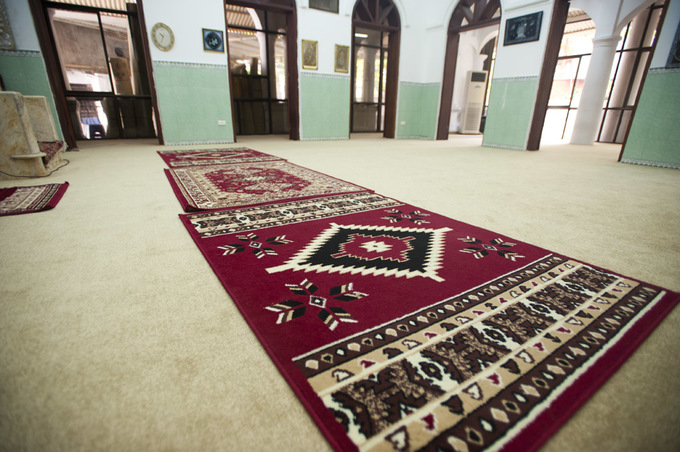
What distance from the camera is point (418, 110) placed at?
8.03 metres

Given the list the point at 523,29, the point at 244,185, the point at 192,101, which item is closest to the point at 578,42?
the point at 523,29

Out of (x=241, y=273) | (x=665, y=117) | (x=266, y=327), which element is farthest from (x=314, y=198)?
(x=665, y=117)

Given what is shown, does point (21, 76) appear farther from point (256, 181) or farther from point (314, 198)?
point (314, 198)

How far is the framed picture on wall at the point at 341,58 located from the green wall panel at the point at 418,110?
1.52m

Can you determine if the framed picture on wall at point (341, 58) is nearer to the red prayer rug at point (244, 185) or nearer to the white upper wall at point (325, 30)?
the white upper wall at point (325, 30)

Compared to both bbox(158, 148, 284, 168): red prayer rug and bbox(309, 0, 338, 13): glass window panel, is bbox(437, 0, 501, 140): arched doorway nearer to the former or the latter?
bbox(309, 0, 338, 13): glass window panel

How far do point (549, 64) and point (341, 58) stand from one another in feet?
12.6

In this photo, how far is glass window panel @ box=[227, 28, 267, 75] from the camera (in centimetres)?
780

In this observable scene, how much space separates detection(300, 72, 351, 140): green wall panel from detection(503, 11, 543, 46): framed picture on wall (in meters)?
3.11

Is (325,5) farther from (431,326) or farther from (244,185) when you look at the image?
(431,326)

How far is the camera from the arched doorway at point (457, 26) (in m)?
6.71

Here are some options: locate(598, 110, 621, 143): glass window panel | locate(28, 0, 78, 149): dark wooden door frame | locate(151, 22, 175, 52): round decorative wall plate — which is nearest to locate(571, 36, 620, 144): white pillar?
locate(598, 110, 621, 143): glass window panel

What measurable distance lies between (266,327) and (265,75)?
8.09 meters

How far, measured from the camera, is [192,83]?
573 cm
